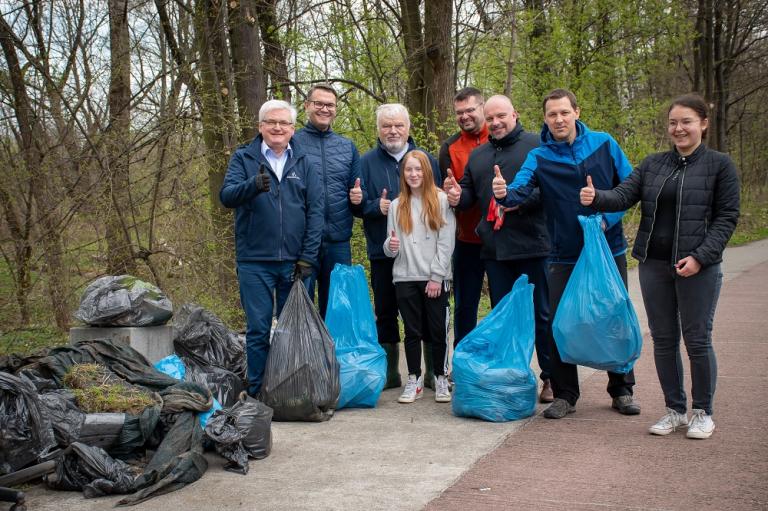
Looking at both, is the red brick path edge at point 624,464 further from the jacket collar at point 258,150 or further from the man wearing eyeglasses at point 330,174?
the jacket collar at point 258,150

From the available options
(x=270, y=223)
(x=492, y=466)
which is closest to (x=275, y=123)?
(x=270, y=223)

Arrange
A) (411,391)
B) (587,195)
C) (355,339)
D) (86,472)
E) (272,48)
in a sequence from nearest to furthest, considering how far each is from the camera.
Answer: (86,472), (587,195), (355,339), (411,391), (272,48)

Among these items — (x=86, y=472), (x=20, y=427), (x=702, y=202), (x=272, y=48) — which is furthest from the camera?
(x=272, y=48)

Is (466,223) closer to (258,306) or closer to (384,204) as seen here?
(384,204)

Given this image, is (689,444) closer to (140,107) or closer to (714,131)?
(140,107)

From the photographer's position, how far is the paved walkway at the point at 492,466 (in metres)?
3.91

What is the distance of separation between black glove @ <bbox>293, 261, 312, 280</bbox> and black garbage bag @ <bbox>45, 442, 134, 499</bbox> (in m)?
1.91

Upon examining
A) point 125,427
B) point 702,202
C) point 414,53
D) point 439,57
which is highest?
point 414,53

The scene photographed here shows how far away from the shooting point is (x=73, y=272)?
861 cm

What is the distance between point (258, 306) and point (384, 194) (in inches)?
46.4

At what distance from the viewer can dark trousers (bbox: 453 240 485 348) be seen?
628cm

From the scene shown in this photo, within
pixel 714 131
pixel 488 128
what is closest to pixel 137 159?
pixel 488 128

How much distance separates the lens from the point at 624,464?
439 centimetres

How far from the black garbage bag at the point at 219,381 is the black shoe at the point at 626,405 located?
249 cm
